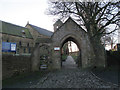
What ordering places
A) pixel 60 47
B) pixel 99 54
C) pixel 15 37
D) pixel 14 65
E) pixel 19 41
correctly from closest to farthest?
pixel 14 65 → pixel 99 54 → pixel 60 47 → pixel 15 37 → pixel 19 41

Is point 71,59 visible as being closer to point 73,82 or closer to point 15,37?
point 15,37

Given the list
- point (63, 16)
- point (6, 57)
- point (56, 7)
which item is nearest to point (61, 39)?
point (63, 16)

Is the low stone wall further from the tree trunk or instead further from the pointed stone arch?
the tree trunk

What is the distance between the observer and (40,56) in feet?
43.5

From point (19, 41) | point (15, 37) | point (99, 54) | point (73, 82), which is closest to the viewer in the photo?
point (73, 82)

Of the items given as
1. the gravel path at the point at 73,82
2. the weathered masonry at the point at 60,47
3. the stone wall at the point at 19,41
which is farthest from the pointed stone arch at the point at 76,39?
the stone wall at the point at 19,41

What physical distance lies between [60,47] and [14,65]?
6.27 m

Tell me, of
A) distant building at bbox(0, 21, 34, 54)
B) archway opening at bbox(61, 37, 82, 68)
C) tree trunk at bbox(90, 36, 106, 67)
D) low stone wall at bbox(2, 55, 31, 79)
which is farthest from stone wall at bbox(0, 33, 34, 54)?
tree trunk at bbox(90, 36, 106, 67)

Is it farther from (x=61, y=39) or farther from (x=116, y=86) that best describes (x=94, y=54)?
(x=116, y=86)

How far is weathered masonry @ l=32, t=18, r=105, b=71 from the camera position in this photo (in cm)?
1277

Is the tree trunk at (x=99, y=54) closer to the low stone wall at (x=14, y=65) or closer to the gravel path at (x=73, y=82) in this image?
the gravel path at (x=73, y=82)

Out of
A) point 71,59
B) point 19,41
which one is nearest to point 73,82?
point 71,59

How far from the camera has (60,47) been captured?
524 inches

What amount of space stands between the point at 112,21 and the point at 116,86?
7.89 metres
